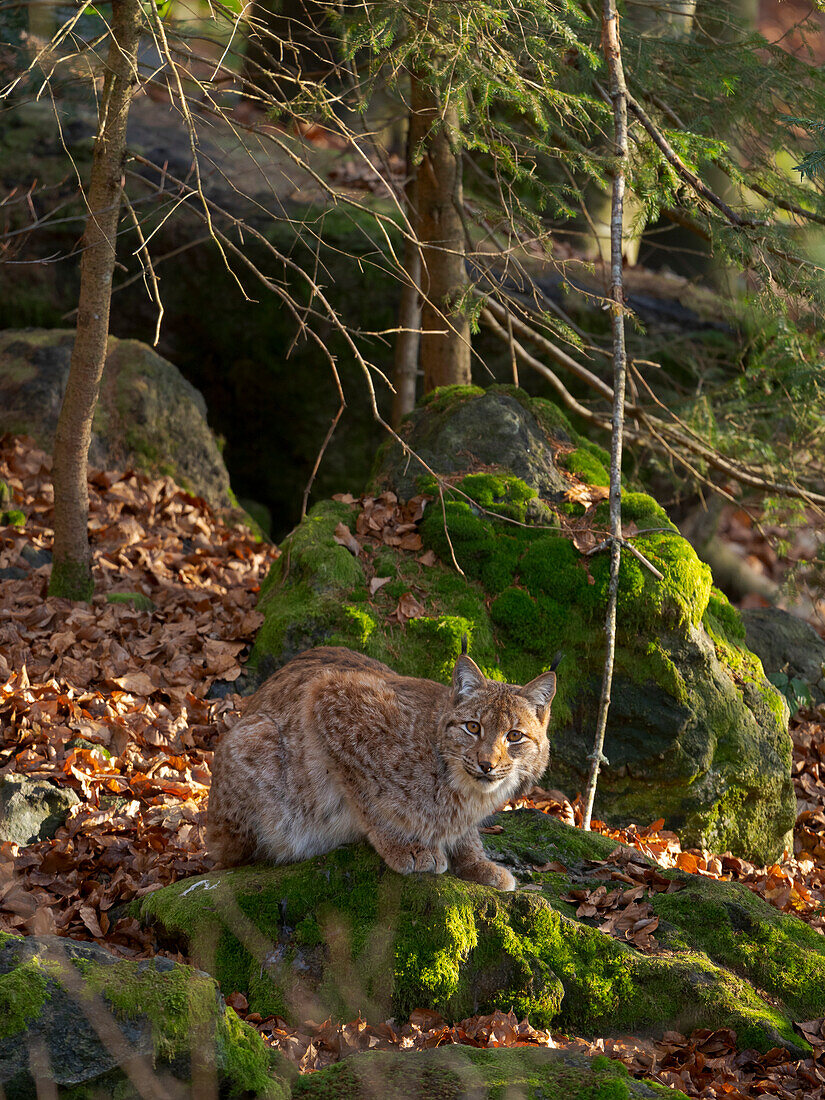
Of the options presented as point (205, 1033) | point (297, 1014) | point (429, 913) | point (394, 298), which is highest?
point (394, 298)

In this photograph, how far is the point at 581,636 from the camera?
7.40 m

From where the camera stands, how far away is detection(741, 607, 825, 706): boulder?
31.0 feet

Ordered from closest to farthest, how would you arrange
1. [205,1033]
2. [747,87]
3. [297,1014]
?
[205,1033], [297,1014], [747,87]

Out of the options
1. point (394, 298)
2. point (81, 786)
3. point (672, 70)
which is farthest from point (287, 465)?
point (81, 786)

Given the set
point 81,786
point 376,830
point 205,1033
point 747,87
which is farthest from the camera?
point 747,87

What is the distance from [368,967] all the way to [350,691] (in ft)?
4.24

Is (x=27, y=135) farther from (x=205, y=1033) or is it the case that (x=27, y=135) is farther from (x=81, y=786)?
(x=205, y=1033)

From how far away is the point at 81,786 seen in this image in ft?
19.7

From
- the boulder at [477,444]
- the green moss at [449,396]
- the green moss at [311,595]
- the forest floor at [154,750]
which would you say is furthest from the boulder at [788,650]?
the green moss at [311,595]

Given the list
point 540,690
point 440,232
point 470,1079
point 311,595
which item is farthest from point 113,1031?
point 440,232

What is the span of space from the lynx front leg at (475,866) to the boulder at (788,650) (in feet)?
17.4

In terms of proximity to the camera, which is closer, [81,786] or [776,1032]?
[776,1032]

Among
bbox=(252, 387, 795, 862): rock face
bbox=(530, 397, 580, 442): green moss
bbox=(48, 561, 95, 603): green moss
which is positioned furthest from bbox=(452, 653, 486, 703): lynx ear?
bbox=(530, 397, 580, 442): green moss

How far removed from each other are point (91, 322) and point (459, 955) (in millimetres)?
5390
